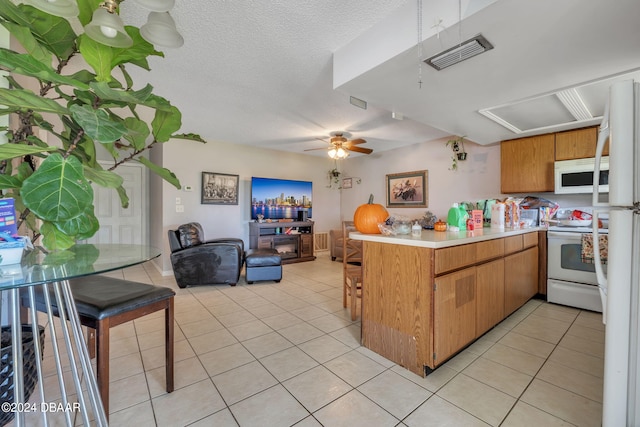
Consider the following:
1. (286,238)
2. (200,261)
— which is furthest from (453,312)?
(286,238)

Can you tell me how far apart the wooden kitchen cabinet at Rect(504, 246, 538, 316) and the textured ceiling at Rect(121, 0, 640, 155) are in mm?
1614

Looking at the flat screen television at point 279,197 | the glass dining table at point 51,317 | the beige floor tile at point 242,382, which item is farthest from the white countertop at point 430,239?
the flat screen television at point 279,197

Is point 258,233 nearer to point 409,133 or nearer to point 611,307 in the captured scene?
point 409,133

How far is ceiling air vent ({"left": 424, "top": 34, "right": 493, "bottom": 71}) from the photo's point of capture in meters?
1.60

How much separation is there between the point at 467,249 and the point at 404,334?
79 cm

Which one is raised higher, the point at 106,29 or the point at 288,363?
the point at 106,29

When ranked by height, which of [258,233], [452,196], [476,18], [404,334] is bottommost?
[404,334]

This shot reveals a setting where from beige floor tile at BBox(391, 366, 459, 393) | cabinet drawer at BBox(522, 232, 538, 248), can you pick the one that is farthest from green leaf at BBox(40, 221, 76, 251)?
cabinet drawer at BBox(522, 232, 538, 248)

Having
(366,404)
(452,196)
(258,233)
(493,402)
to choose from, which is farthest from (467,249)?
(258,233)

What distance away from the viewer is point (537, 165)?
348 centimetres

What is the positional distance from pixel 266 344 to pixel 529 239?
123 inches

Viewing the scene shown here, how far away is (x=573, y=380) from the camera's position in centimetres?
175

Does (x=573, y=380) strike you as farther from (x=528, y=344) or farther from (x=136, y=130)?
(x=136, y=130)

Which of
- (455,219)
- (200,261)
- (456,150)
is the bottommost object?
(200,261)
